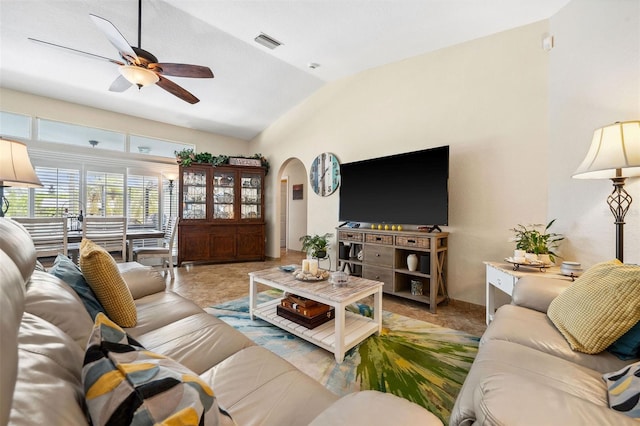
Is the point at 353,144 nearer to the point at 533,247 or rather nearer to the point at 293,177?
the point at 533,247

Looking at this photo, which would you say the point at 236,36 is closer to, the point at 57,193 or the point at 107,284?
the point at 107,284

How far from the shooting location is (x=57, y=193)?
4141 millimetres

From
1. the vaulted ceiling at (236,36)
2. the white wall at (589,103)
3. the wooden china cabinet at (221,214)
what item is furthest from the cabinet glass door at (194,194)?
the white wall at (589,103)

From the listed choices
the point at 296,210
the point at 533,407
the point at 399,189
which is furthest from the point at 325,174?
the point at 533,407

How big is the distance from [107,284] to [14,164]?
1.15 m

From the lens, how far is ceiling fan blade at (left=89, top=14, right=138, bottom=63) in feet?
5.90

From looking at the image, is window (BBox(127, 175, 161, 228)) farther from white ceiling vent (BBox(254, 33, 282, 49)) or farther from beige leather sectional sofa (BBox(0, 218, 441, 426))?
beige leather sectional sofa (BBox(0, 218, 441, 426))

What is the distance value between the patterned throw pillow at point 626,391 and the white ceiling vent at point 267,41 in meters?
3.72

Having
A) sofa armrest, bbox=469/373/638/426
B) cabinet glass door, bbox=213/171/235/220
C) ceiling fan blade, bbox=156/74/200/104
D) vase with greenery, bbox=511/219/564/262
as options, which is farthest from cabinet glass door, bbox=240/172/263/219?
sofa armrest, bbox=469/373/638/426

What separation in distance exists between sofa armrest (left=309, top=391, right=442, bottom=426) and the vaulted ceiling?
Answer: 9.90 feet

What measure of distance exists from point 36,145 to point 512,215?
6372 millimetres

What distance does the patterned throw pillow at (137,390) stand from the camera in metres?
0.46

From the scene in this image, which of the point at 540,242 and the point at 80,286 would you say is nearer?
the point at 80,286

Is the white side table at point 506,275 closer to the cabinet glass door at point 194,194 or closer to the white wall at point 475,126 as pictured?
the white wall at point 475,126
